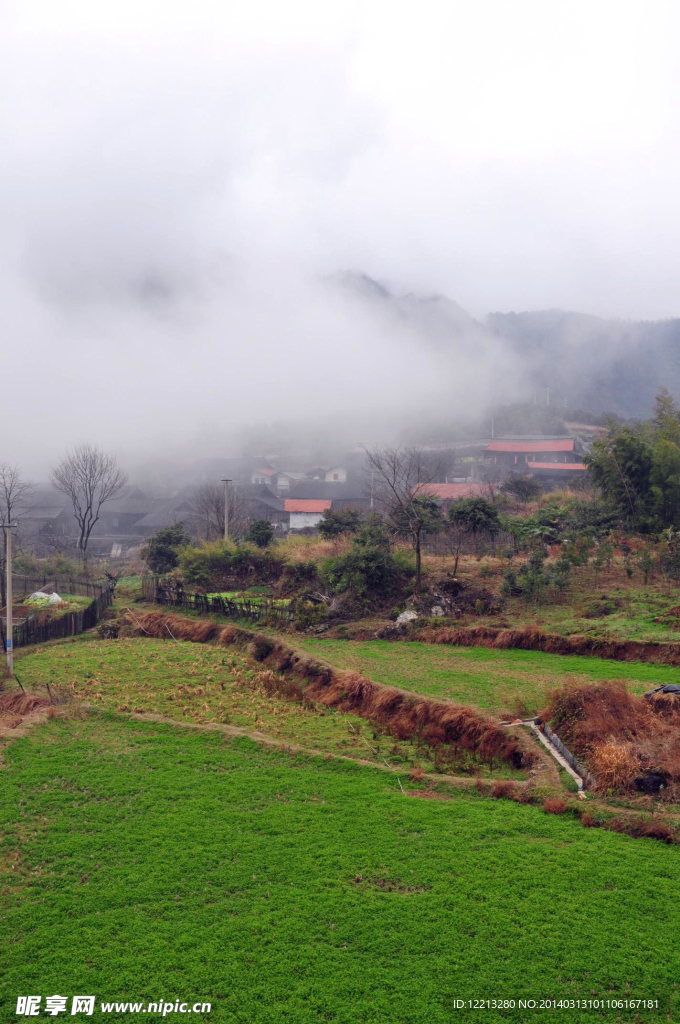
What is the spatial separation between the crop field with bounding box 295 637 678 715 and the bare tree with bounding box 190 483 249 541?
68.6ft

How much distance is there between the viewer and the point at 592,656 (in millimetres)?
18000

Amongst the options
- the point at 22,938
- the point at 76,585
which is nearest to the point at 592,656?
the point at 22,938

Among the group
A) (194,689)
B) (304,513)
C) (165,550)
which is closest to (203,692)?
(194,689)

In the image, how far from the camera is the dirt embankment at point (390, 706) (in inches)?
490

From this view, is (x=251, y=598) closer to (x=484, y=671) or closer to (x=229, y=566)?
(x=229, y=566)

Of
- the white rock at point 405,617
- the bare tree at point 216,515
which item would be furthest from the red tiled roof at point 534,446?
the white rock at point 405,617

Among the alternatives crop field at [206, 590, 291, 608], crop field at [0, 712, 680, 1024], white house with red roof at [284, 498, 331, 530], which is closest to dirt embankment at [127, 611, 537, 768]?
crop field at [0, 712, 680, 1024]

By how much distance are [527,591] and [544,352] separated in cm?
12413

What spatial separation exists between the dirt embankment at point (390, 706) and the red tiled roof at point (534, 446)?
170 feet

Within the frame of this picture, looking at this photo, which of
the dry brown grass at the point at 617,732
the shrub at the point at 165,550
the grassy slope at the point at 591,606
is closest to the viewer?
the dry brown grass at the point at 617,732

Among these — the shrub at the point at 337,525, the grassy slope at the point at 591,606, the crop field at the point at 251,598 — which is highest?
the shrub at the point at 337,525

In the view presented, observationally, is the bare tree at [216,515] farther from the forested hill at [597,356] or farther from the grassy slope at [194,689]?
the forested hill at [597,356]

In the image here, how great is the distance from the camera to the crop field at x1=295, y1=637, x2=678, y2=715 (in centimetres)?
1474

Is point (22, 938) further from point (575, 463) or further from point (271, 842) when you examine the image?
point (575, 463)
